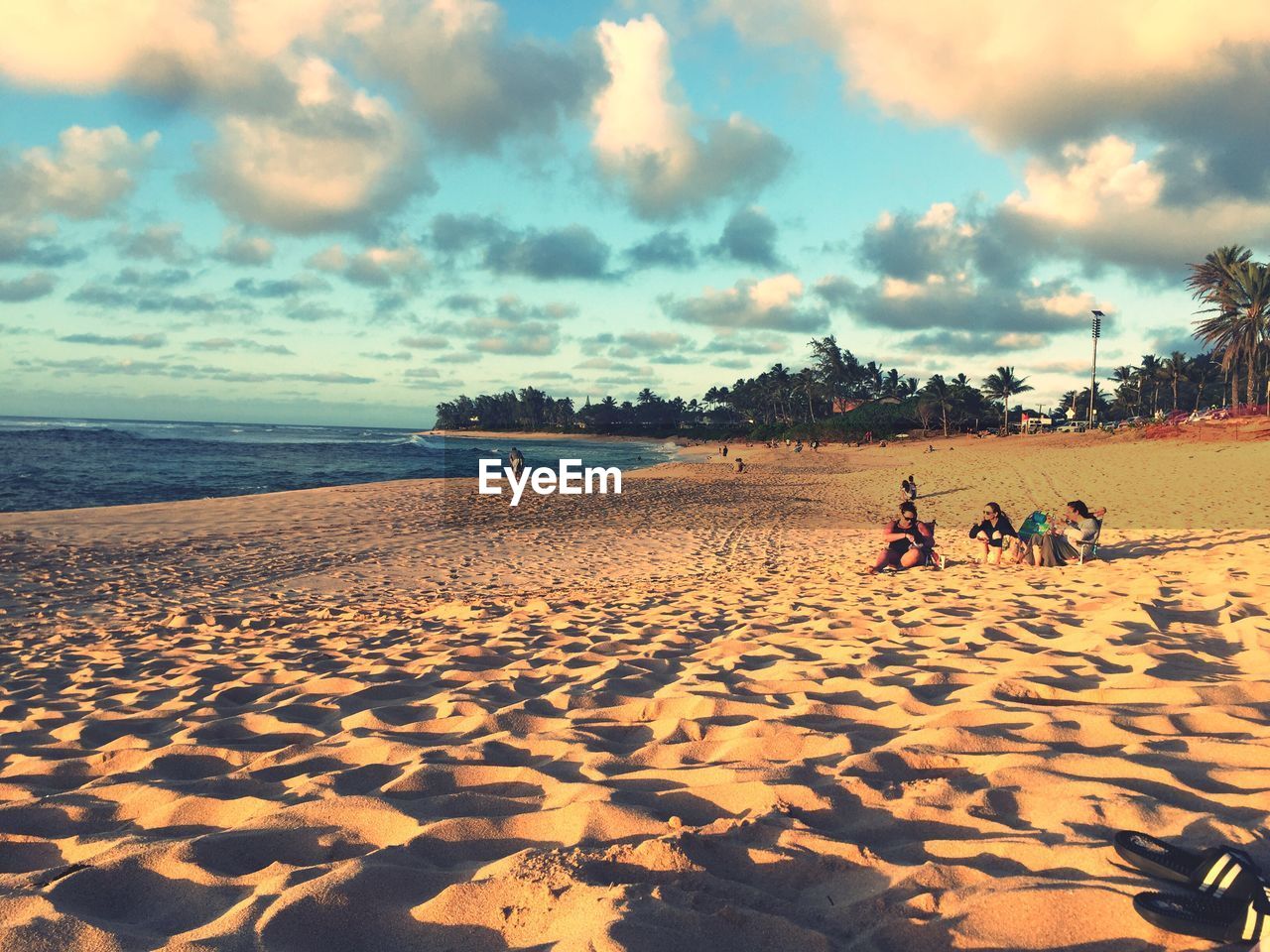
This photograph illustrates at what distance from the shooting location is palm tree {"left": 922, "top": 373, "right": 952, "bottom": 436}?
74875 mm

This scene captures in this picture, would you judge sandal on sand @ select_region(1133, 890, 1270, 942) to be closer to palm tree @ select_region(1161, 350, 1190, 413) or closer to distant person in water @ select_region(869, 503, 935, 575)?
distant person in water @ select_region(869, 503, 935, 575)

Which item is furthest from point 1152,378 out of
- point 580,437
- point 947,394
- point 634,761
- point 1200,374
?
point 634,761

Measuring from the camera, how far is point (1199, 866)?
206cm

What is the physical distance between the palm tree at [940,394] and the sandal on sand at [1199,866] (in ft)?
256

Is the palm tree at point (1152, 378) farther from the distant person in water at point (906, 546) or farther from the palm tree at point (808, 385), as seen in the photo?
the distant person in water at point (906, 546)

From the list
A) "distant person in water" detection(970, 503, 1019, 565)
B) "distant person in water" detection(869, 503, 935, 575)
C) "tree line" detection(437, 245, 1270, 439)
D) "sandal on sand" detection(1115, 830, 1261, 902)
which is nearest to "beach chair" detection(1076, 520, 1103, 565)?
"distant person in water" detection(970, 503, 1019, 565)

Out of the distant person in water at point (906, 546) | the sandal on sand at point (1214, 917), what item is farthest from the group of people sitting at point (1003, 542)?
the sandal on sand at point (1214, 917)

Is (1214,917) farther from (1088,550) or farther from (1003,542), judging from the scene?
(1088,550)

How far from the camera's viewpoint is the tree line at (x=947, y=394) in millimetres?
51281

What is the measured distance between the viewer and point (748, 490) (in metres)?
26.7

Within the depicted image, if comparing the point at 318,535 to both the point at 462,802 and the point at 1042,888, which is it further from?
the point at 1042,888

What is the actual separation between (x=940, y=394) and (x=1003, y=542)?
233 feet

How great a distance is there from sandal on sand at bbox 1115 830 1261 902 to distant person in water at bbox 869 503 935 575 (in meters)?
7.55

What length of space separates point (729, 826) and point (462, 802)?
106 centimetres
